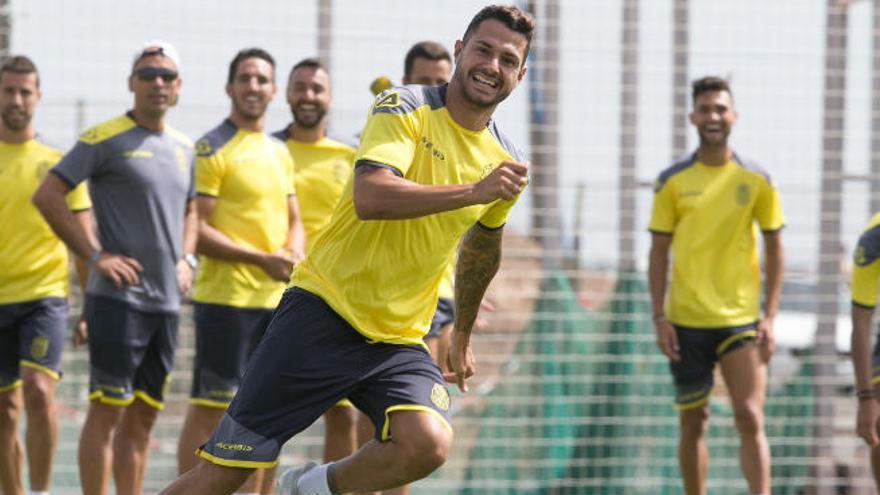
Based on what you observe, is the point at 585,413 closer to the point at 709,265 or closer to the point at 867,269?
the point at 709,265

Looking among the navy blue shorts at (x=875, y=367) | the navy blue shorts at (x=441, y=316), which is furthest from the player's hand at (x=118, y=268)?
the navy blue shorts at (x=875, y=367)

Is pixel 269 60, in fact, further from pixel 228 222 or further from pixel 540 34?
pixel 540 34

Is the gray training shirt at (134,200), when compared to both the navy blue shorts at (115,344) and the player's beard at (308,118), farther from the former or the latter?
the player's beard at (308,118)

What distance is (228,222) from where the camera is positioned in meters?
7.57

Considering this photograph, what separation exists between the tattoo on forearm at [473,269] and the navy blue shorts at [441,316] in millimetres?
1653

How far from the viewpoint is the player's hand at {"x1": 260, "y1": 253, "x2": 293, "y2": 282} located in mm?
7355

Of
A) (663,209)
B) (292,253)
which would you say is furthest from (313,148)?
(663,209)

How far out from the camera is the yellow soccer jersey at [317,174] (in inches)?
310

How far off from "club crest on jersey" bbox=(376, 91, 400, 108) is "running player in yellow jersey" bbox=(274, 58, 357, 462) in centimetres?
282

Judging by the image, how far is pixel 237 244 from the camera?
7516 mm

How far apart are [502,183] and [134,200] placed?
3.21m

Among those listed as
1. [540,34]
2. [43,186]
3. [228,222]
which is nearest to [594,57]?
[540,34]

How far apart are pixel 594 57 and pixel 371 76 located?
4.73 ft

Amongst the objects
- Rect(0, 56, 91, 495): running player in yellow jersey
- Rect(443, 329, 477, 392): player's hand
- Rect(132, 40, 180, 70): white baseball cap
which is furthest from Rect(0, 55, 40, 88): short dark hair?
Rect(443, 329, 477, 392): player's hand
